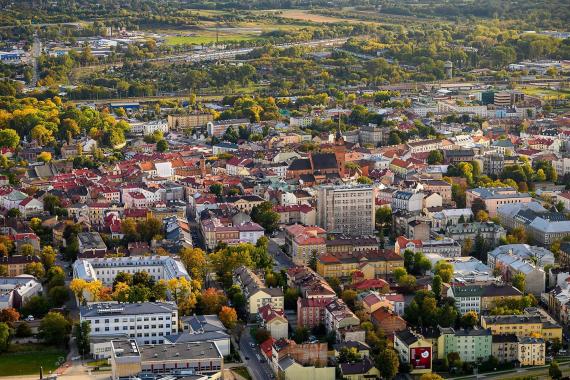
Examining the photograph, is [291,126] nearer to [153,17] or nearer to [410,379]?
[410,379]

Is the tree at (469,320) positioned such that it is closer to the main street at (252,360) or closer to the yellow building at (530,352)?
the yellow building at (530,352)

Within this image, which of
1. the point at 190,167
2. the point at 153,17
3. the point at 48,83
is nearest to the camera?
the point at 190,167

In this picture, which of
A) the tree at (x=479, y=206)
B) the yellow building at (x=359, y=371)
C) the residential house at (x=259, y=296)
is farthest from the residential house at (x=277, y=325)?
the tree at (x=479, y=206)

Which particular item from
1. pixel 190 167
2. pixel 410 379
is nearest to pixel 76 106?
pixel 190 167

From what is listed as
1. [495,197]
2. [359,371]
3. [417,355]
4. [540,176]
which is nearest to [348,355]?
[359,371]

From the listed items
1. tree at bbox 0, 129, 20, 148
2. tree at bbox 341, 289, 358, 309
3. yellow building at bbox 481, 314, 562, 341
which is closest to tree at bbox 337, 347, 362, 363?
yellow building at bbox 481, 314, 562, 341

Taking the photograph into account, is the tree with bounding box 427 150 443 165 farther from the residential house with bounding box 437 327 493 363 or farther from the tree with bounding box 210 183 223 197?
the residential house with bounding box 437 327 493 363
